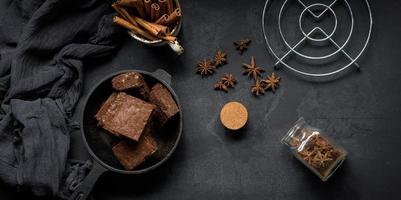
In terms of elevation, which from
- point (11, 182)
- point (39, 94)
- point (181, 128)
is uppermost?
point (181, 128)

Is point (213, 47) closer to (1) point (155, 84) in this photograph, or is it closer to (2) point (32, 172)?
(1) point (155, 84)

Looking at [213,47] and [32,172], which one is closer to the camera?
[32,172]

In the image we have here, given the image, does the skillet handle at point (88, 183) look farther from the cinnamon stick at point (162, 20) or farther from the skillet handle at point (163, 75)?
the cinnamon stick at point (162, 20)

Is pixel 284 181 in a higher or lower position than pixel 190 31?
lower

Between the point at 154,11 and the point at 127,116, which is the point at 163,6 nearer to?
the point at 154,11

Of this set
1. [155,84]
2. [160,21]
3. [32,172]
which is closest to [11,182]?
[32,172]

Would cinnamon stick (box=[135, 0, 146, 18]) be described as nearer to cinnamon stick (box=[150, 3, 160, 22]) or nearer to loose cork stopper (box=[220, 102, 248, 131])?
cinnamon stick (box=[150, 3, 160, 22])

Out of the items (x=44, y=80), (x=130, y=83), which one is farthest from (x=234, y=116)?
(x=44, y=80)
